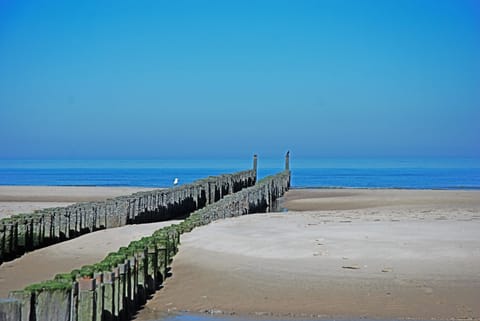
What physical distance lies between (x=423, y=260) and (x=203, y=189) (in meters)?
17.8

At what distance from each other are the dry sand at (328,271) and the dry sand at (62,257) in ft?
5.66

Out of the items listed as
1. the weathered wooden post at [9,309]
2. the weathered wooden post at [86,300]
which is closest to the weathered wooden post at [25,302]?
the weathered wooden post at [9,309]

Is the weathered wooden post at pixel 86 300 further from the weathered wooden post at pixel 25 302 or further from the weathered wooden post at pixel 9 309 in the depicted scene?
the weathered wooden post at pixel 9 309

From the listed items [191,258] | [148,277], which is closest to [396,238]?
[191,258]

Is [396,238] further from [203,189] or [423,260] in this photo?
[203,189]

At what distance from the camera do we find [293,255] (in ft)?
45.4

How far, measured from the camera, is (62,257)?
1531cm

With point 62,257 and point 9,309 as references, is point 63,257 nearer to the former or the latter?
point 62,257

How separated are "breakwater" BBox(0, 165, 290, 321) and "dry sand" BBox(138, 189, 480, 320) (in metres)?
0.30

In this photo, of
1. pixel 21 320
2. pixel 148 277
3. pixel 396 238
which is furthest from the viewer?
pixel 396 238

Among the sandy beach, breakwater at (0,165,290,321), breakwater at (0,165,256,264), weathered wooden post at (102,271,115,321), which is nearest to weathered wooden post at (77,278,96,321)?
breakwater at (0,165,290,321)

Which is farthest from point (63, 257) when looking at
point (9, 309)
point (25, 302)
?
point (9, 309)

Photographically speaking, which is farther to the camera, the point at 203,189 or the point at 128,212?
the point at 203,189

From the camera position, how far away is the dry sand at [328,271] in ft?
34.1
